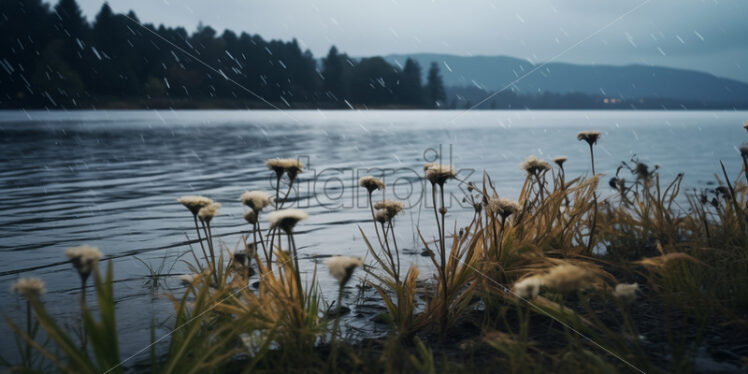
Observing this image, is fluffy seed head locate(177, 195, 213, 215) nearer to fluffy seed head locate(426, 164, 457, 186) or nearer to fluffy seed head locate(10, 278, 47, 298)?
fluffy seed head locate(10, 278, 47, 298)

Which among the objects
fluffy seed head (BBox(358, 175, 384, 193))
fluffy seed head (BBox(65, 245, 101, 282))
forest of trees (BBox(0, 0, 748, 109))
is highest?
forest of trees (BBox(0, 0, 748, 109))

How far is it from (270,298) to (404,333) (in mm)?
883

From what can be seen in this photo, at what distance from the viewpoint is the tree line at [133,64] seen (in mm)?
50781

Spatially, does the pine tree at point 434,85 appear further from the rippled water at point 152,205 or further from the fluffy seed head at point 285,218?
the fluffy seed head at point 285,218

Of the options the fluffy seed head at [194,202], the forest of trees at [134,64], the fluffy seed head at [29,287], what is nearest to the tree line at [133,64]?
the forest of trees at [134,64]

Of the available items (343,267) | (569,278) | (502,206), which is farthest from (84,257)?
(502,206)

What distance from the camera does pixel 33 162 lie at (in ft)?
54.0

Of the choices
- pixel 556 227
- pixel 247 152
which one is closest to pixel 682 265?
pixel 556 227

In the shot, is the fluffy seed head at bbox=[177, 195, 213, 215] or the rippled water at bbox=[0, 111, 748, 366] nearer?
the fluffy seed head at bbox=[177, 195, 213, 215]

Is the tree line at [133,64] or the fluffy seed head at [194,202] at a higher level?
the tree line at [133,64]

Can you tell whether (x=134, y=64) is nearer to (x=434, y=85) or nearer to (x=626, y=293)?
(x=434, y=85)

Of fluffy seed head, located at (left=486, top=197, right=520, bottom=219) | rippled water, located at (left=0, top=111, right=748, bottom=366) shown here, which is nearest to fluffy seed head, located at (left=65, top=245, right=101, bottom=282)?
rippled water, located at (left=0, top=111, right=748, bottom=366)

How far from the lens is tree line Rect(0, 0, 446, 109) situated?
1999 inches

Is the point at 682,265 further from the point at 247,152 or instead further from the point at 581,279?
the point at 247,152
